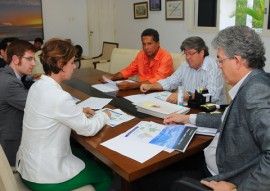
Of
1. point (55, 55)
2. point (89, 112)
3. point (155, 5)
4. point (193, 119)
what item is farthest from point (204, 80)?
point (155, 5)

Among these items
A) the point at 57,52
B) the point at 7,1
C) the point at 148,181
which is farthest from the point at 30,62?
the point at 7,1

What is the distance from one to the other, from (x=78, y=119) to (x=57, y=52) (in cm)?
37

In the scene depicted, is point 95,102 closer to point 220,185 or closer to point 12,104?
point 12,104

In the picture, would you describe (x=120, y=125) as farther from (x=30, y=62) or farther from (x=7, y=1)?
(x=7, y=1)

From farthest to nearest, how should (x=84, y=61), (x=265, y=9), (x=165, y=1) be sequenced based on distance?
(x=84, y=61)
(x=165, y=1)
(x=265, y=9)

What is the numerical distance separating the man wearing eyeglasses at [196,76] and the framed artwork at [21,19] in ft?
16.9

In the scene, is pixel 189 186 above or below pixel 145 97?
below

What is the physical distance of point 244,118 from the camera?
1.10 meters

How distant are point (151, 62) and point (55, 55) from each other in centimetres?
173

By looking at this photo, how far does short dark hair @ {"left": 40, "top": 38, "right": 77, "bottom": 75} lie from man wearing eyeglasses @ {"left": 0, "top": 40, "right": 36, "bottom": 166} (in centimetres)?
41

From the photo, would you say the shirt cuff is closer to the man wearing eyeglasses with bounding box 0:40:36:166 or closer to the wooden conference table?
the wooden conference table

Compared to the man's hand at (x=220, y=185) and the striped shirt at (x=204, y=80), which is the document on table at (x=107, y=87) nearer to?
the striped shirt at (x=204, y=80)

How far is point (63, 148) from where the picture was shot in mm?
1429

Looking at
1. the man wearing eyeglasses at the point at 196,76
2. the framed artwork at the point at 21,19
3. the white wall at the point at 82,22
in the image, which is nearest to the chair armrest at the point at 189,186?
the man wearing eyeglasses at the point at 196,76
